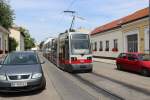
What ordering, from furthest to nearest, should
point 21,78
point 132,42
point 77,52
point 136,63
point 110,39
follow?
point 110,39 → point 132,42 → point 77,52 → point 136,63 → point 21,78

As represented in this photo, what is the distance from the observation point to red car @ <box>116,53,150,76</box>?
17.7 meters

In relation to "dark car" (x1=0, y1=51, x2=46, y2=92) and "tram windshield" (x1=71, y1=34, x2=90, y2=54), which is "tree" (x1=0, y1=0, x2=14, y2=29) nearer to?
"tram windshield" (x1=71, y1=34, x2=90, y2=54)

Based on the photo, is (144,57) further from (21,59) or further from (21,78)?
(21,78)

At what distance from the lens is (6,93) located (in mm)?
11172

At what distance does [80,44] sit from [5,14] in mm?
38968

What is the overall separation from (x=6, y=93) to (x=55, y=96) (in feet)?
7.31

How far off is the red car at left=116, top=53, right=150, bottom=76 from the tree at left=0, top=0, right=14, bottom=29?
126 ft

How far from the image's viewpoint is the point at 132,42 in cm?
3419

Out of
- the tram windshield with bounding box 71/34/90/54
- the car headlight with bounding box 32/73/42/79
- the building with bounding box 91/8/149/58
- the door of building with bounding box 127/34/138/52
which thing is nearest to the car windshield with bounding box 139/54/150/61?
the tram windshield with bounding box 71/34/90/54

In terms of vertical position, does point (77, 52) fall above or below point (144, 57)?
above

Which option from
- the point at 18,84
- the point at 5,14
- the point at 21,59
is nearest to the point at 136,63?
the point at 21,59

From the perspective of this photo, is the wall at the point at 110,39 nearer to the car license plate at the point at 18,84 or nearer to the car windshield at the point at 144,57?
the car windshield at the point at 144,57

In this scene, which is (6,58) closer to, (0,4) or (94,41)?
(94,41)

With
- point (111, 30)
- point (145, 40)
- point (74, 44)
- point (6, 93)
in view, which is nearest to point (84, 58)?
point (74, 44)
